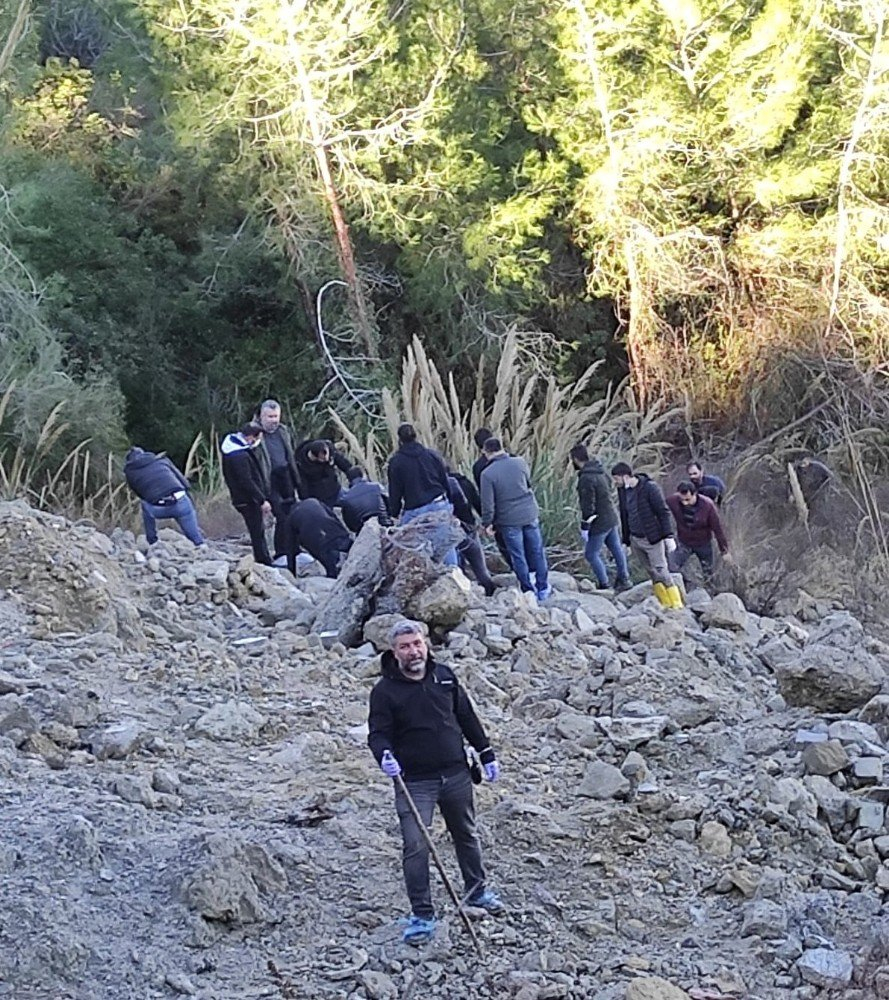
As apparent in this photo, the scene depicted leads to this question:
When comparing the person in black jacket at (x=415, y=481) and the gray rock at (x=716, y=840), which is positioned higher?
the person in black jacket at (x=415, y=481)

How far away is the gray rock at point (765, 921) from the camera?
6285 millimetres

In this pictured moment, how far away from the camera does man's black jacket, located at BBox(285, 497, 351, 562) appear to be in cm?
1235

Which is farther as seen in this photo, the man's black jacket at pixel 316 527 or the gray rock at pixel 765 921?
the man's black jacket at pixel 316 527

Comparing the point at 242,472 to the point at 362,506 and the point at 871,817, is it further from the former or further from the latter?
the point at 871,817

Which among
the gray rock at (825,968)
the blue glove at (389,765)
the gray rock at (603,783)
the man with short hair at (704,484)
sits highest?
the blue glove at (389,765)

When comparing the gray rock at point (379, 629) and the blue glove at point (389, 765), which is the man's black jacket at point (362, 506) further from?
the blue glove at point (389, 765)

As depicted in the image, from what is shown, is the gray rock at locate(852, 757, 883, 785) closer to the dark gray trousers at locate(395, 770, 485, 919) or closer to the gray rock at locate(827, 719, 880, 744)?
the gray rock at locate(827, 719, 880, 744)

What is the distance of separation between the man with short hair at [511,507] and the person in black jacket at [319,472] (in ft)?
4.43

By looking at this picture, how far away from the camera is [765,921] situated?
6.33 metres

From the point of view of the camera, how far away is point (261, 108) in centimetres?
2142

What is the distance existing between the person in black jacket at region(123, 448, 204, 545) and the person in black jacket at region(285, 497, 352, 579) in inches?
49.9

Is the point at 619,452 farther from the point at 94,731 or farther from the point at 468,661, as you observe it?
the point at 94,731

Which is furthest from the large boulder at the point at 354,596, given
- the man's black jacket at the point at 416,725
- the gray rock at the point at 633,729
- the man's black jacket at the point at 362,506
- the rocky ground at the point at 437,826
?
the man's black jacket at the point at 416,725

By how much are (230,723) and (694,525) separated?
18.8ft
